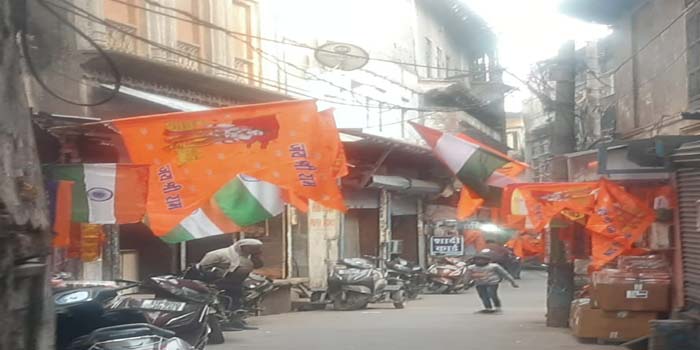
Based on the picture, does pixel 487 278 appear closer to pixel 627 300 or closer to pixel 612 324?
pixel 612 324

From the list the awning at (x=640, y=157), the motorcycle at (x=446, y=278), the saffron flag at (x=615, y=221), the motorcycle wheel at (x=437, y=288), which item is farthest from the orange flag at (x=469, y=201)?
the motorcycle wheel at (x=437, y=288)

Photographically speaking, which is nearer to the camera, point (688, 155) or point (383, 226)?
point (688, 155)

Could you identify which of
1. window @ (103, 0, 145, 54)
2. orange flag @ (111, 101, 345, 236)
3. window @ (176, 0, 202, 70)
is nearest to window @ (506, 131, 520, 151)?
window @ (176, 0, 202, 70)

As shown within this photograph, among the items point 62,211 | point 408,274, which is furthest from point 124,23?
point 408,274

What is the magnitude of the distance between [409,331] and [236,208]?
4.92 m

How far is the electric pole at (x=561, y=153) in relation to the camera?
14.7 m

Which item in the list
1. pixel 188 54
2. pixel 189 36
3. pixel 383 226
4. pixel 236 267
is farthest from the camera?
pixel 383 226

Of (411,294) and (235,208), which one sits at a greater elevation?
(235,208)

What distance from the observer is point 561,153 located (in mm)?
15328

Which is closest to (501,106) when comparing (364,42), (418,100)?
(418,100)

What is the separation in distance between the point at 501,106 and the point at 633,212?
33991 mm

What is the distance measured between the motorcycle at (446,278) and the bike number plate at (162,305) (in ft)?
53.2

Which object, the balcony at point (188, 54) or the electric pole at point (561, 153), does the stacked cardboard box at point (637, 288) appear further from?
the balcony at point (188, 54)

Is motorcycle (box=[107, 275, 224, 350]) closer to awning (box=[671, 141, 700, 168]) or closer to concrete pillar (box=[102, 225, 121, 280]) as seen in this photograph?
concrete pillar (box=[102, 225, 121, 280])
